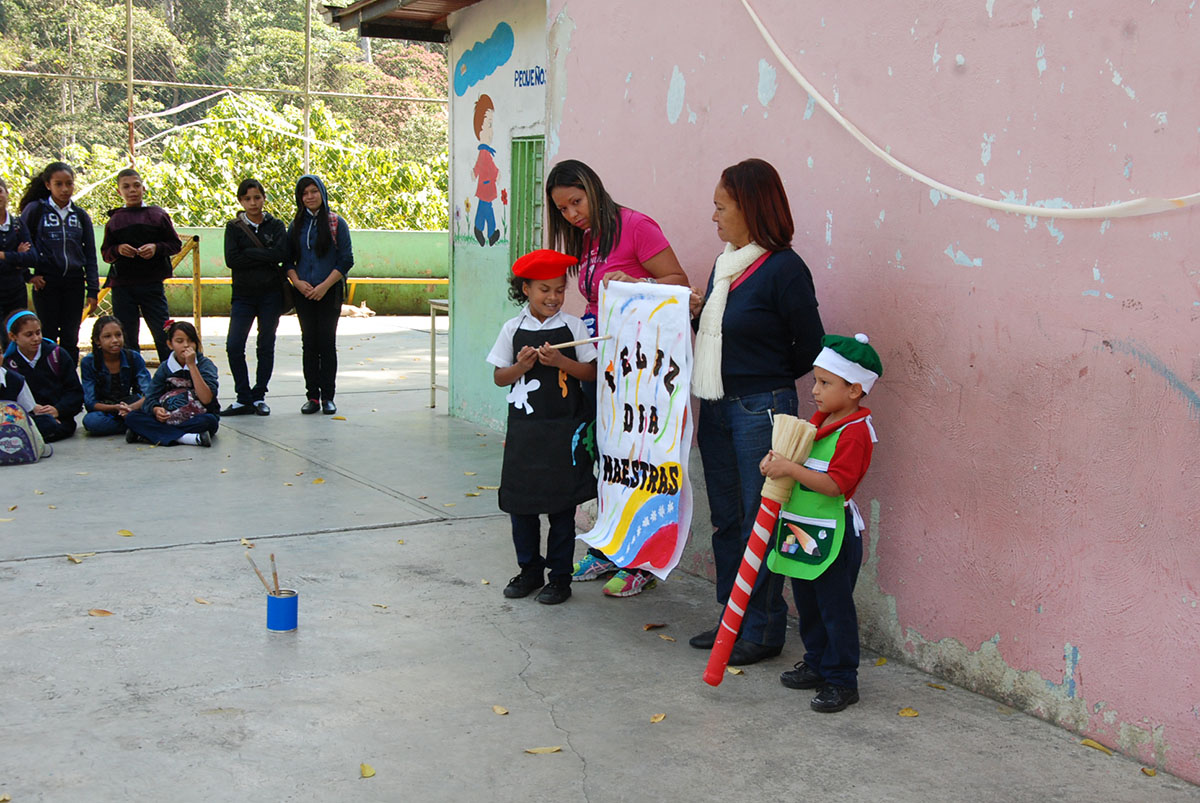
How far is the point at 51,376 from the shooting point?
329 inches

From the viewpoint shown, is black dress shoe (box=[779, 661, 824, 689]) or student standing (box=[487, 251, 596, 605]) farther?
student standing (box=[487, 251, 596, 605])

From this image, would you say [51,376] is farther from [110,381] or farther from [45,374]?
[110,381]

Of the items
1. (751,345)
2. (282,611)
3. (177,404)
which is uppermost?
(751,345)

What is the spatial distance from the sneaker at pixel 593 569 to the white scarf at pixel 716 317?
136 centimetres

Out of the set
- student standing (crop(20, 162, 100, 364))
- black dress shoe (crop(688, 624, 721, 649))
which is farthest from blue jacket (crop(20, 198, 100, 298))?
black dress shoe (crop(688, 624, 721, 649))

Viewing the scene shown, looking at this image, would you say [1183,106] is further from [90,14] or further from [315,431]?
[90,14]

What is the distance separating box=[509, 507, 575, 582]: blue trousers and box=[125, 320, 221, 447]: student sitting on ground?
392cm

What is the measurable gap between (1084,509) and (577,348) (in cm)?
211

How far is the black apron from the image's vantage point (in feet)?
16.3

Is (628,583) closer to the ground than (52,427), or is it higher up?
closer to the ground

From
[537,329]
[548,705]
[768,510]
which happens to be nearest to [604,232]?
[537,329]

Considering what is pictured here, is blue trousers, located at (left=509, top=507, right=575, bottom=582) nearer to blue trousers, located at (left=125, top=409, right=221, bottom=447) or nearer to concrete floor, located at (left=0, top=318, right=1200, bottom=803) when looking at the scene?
concrete floor, located at (left=0, top=318, right=1200, bottom=803)

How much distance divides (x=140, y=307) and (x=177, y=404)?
6.80 feet

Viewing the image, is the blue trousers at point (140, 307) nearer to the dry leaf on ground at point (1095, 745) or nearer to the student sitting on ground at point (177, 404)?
the student sitting on ground at point (177, 404)
